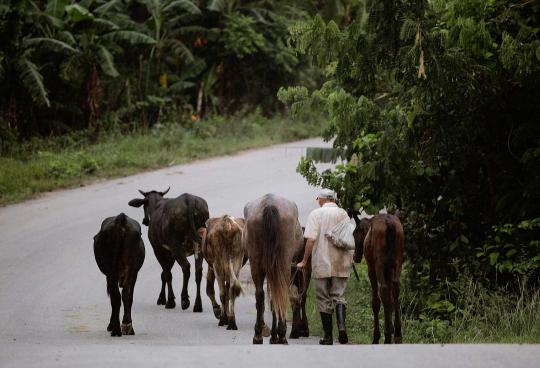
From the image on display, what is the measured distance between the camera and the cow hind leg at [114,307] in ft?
42.1

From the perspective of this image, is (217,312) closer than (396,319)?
No

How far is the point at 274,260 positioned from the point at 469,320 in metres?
2.72

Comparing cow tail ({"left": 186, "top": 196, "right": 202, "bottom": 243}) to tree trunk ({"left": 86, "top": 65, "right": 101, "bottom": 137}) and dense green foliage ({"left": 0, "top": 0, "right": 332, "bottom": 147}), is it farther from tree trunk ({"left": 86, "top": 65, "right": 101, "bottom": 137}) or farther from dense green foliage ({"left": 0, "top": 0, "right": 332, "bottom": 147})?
tree trunk ({"left": 86, "top": 65, "right": 101, "bottom": 137})

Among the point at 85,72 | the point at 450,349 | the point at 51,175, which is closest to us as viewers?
the point at 450,349

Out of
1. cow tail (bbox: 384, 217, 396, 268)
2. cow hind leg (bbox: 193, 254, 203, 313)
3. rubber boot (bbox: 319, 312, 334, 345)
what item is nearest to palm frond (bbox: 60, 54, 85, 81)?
cow hind leg (bbox: 193, 254, 203, 313)

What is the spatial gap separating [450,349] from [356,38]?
192 inches

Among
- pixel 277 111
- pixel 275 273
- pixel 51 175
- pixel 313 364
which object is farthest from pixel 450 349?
pixel 277 111

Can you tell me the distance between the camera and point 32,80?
2723cm

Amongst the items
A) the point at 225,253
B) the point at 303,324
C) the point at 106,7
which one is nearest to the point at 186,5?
the point at 106,7

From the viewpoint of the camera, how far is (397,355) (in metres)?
9.62

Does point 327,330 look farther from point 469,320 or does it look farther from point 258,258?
point 469,320

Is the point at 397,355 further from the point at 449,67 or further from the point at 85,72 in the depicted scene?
A: the point at 85,72

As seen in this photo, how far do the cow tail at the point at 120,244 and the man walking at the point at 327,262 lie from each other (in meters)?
2.30

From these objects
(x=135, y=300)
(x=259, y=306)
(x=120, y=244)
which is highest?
(x=120, y=244)
